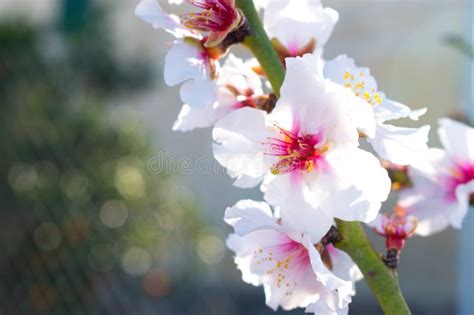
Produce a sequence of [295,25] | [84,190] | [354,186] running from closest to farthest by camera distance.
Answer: [354,186], [295,25], [84,190]

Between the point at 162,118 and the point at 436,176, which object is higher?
the point at 436,176

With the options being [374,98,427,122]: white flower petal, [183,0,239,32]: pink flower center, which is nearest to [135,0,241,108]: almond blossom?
[183,0,239,32]: pink flower center

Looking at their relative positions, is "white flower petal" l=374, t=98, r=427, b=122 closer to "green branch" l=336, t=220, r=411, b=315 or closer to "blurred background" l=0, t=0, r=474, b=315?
"green branch" l=336, t=220, r=411, b=315

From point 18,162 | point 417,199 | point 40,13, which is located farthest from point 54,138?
point 417,199

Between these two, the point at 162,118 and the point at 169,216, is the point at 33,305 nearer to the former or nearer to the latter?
the point at 169,216

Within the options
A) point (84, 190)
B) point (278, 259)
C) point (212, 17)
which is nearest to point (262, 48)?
point (212, 17)

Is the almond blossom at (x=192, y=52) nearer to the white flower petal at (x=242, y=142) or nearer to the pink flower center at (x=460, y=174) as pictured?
the white flower petal at (x=242, y=142)

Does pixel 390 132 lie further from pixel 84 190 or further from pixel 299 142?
pixel 84 190
